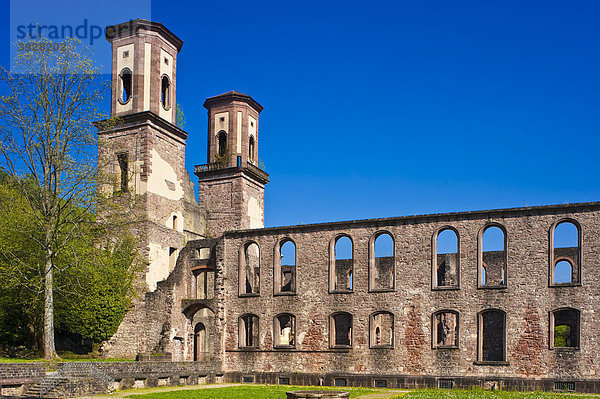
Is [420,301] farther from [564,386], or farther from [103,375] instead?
[103,375]

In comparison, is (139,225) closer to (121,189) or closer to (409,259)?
(121,189)

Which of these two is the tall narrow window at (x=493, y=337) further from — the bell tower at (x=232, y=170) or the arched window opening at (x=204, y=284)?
the bell tower at (x=232, y=170)

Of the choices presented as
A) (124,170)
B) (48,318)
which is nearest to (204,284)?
(124,170)

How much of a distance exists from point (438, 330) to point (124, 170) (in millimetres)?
19081

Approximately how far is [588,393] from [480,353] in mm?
4124

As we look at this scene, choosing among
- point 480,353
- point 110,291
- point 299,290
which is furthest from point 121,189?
point 480,353

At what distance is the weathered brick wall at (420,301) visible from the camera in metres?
24.2

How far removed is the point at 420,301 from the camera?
2650 centimetres

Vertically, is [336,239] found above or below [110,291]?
above

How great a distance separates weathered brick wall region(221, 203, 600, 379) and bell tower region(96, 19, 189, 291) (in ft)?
12.2

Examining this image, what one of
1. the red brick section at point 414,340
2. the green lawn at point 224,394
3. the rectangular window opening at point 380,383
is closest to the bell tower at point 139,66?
the green lawn at point 224,394

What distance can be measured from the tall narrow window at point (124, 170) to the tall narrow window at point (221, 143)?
8.03 metres

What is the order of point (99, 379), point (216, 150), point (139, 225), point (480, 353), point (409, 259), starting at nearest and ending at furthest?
point (99, 379), point (480, 353), point (409, 259), point (139, 225), point (216, 150)

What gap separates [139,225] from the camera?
30875 mm
